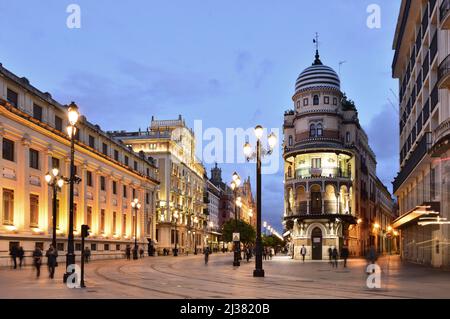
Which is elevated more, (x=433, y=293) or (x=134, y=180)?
(x=134, y=180)

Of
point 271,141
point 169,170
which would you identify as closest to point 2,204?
point 271,141

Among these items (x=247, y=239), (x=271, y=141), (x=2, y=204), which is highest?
(x=271, y=141)

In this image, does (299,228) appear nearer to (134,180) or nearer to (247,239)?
(134,180)

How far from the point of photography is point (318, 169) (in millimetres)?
67938

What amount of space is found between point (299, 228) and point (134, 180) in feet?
79.4

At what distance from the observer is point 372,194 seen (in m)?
103

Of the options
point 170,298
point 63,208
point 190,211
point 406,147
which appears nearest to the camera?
point 170,298

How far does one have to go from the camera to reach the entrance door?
66438 mm

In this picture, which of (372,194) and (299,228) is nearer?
(299,228)

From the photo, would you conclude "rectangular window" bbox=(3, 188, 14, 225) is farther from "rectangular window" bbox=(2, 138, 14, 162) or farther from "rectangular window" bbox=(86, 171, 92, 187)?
"rectangular window" bbox=(86, 171, 92, 187)

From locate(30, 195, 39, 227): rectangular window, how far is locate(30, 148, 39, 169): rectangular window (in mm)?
2562

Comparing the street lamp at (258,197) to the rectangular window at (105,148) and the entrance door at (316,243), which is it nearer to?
the entrance door at (316,243)


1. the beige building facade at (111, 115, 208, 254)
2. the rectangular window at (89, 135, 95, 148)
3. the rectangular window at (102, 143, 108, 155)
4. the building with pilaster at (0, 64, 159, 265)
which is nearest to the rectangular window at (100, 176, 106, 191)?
the building with pilaster at (0, 64, 159, 265)

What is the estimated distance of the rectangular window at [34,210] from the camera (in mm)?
47556
